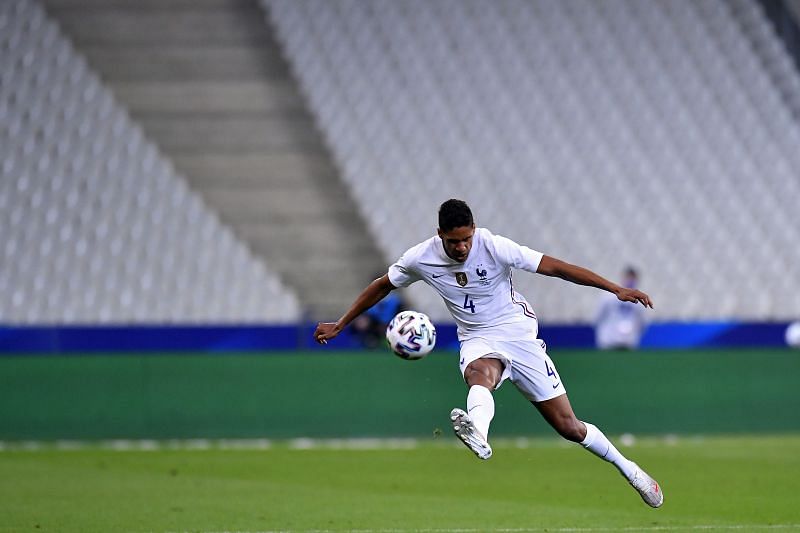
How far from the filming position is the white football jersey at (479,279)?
8.73 meters

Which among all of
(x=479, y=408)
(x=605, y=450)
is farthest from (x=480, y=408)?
(x=605, y=450)

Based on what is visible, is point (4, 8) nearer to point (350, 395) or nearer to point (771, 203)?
point (350, 395)

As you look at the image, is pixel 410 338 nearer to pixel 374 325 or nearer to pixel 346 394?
pixel 346 394

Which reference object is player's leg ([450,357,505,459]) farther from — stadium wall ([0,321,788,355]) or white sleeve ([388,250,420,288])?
stadium wall ([0,321,788,355])

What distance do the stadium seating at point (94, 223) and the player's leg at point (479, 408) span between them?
Answer: 10.9 meters

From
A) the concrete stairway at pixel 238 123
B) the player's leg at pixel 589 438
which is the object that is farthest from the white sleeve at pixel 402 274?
the concrete stairway at pixel 238 123

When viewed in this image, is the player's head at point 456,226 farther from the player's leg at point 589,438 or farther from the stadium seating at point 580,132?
the stadium seating at point 580,132

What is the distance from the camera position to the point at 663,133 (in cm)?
2208

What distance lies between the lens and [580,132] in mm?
21891

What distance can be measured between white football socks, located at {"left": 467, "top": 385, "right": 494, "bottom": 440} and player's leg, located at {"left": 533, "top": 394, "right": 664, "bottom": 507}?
0.67m

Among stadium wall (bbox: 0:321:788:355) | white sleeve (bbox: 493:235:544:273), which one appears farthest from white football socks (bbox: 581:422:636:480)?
stadium wall (bbox: 0:321:788:355)

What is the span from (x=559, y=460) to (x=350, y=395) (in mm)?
3221

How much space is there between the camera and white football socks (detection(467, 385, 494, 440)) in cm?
806

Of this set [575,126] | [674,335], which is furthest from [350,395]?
[575,126]
